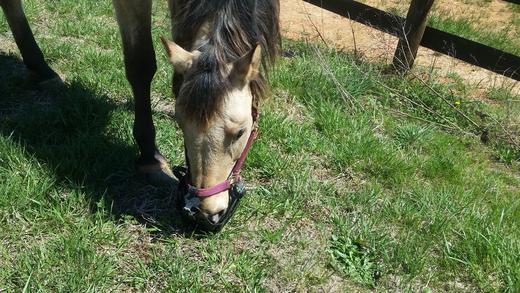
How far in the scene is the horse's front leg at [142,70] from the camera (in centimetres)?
288

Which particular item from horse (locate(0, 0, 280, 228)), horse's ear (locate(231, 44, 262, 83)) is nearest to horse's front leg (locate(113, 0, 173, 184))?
horse (locate(0, 0, 280, 228))

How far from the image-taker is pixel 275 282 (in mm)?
2402

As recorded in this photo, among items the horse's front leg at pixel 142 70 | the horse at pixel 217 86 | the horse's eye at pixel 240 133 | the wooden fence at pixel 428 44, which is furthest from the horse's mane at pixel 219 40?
the wooden fence at pixel 428 44

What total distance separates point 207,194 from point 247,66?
2.06 ft

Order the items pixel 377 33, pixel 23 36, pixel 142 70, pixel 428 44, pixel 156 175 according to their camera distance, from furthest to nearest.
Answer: pixel 377 33, pixel 428 44, pixel 23 36, pixel 142 70, pixel 156 175

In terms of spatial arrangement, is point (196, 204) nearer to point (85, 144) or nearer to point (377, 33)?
point (85, 144)

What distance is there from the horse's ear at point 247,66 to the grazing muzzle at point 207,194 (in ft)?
0.89

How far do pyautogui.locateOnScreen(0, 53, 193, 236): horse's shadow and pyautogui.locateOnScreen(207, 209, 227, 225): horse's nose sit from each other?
29cm

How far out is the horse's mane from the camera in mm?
2076

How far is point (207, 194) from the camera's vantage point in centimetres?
223

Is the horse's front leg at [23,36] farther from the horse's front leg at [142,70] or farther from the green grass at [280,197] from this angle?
the horse's front leg at [142,70]

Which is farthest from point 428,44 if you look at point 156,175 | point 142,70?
point 156,175

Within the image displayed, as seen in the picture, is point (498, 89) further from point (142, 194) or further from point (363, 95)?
point (142, 194)

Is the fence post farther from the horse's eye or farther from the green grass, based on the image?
the horse's eye
